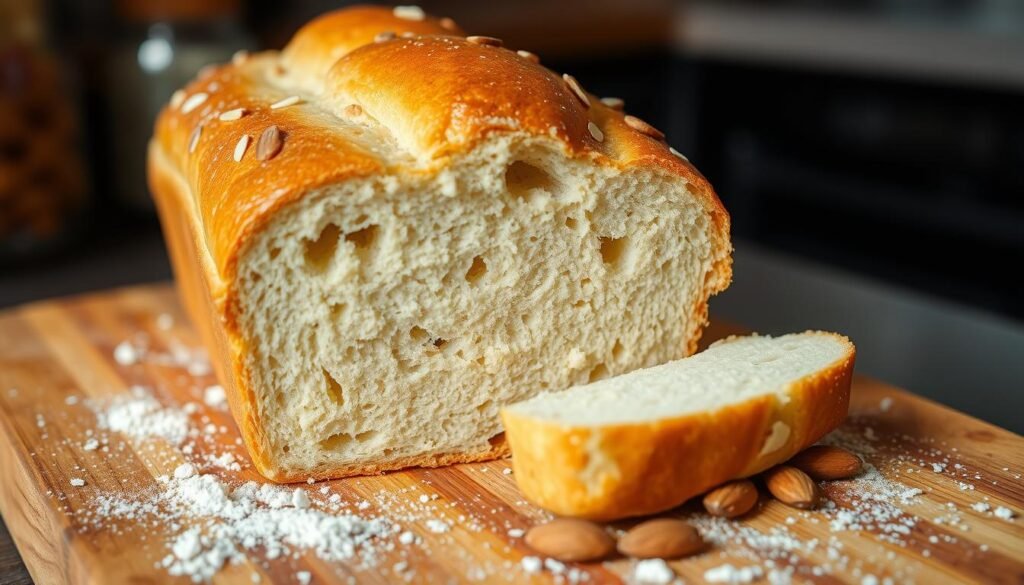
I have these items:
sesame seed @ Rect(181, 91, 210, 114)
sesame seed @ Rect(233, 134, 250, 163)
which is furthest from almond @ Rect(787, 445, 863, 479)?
sesame seed @ Rect(181, 91, 210, 114)

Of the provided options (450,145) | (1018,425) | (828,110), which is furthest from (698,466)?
(828,110)

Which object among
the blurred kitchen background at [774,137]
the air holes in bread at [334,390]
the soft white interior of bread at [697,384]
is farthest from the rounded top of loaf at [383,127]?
the blurred kitchen background at [774,137]

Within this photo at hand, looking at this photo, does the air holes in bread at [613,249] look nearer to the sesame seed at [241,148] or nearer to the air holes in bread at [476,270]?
the air holes in bread at [476,270]

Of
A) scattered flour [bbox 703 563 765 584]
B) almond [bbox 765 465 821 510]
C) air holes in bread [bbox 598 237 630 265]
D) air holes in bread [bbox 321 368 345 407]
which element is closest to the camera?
scattered flour [bbox 703 563 765 584]

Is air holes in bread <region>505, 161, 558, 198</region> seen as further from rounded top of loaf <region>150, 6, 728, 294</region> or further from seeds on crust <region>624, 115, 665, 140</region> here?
seeds on crust <region>624, 115, 665, 140</region>

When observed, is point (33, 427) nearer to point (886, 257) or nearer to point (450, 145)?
point (450, 145)

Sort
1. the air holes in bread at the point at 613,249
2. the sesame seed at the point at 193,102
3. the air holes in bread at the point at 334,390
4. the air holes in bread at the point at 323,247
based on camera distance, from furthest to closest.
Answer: the sesame seed at the point at 193,102, the air holes in bread at the point at 613,249, the air holes in bread at the point at 334,390, the air holes in bread at the point at 323,247
